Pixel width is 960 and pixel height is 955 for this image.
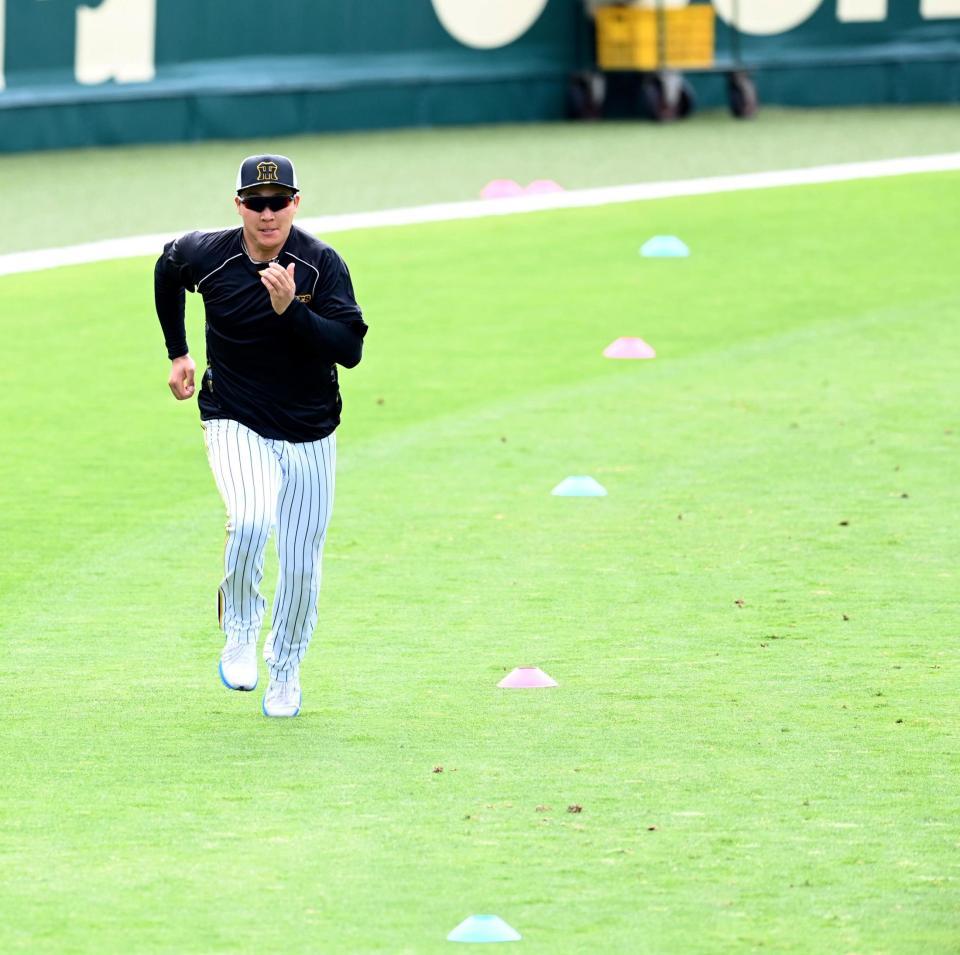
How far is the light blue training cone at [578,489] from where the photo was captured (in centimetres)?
1105

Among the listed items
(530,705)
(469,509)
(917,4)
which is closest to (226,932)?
(530,705)

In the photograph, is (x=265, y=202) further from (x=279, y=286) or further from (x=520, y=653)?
(x=520, y=653)

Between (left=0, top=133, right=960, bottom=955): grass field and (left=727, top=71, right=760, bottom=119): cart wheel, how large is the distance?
13.7 m

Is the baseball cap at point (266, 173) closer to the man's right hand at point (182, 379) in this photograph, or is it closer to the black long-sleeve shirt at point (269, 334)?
the black long-sleeve shirt at point (269, 334)

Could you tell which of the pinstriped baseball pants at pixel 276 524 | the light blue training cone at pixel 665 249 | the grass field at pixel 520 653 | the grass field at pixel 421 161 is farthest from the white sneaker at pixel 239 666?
the grass field at pixel 421 161

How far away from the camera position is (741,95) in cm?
2966

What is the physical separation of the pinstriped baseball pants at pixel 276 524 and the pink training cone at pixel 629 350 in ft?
24.7

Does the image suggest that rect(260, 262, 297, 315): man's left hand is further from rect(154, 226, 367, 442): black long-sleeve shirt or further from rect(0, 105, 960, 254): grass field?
rect(0, 105, 960, 254): grass field

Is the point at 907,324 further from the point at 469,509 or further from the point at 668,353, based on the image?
the point at 469,509

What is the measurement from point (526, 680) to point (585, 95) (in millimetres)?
22215

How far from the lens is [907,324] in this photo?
52.2 ft

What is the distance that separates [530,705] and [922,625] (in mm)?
1818

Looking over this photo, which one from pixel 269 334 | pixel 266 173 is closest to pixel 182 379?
pixel 269 334

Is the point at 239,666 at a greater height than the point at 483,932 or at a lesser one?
lesser
